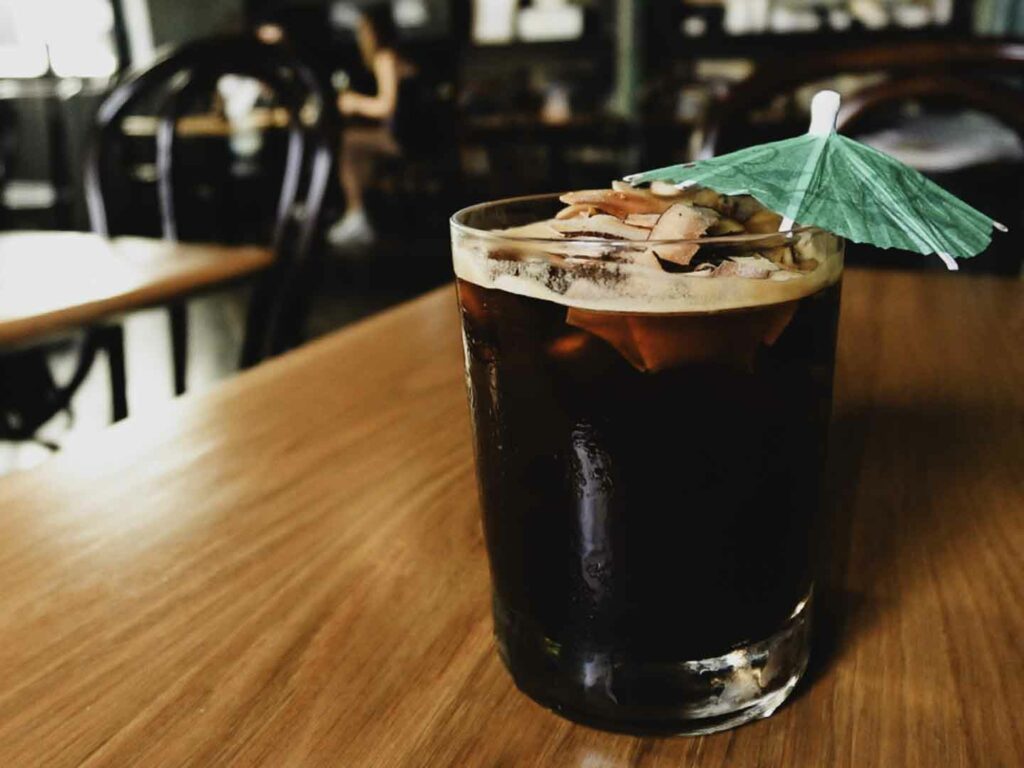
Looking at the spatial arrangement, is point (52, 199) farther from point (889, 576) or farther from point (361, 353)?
point (889, 576)

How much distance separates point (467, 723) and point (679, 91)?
16.3 feet

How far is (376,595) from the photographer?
447 millimetres

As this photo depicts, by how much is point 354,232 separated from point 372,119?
27.6 inches

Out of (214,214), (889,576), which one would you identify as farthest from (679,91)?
(889,576)

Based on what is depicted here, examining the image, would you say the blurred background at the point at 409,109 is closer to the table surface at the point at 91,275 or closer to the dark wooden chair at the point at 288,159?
the dark wooden chair at the point at 288,159

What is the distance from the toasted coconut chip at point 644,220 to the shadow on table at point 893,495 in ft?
0.63

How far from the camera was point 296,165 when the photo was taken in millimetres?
1405

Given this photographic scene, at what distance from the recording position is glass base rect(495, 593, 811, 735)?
34 cm

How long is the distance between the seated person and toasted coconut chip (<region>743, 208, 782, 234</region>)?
4.82 m

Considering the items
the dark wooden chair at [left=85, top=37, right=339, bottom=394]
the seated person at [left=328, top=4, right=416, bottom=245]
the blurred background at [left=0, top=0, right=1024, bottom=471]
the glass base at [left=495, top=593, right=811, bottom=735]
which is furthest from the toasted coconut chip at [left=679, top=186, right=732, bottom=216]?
the seated person at [left=328, top=4, right=416, bottom=245]

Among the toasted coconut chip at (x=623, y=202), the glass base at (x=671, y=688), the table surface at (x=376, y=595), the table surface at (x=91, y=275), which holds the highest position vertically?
the toasted coconut chip at (x=623, y=202)

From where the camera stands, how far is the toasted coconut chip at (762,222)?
340 mm

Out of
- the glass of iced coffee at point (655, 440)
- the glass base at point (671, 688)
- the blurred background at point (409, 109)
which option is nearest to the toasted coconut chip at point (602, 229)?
the glass of iced coffee at point (655, 440)

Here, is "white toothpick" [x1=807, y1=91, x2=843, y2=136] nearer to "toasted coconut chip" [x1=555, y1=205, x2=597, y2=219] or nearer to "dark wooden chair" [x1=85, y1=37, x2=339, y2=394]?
"toasted coconut chip" [x1=555, y1=205, x2=597, y2=219]
